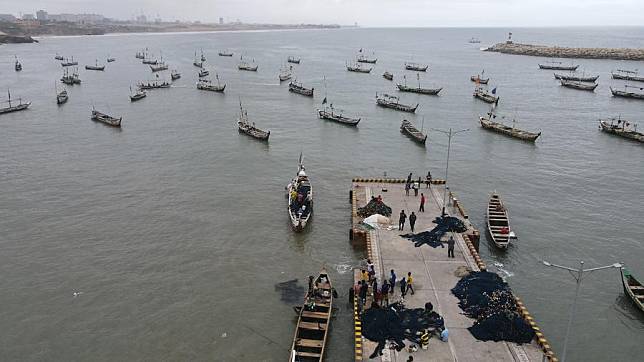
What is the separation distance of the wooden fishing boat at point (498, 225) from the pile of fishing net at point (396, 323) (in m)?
12.3

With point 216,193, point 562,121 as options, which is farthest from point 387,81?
point 216,193

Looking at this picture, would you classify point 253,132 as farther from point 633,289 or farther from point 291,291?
point 633,289

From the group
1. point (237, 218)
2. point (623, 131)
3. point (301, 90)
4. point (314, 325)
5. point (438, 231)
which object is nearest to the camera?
point (314, 325)

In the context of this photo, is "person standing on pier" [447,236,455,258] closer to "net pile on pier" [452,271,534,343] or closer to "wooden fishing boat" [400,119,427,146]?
"net pile on pier" [452,271,534,343]

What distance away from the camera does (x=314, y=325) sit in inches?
930

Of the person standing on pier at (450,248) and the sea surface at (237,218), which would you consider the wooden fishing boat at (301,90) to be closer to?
the sea surface at (237,218)

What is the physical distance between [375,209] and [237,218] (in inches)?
466

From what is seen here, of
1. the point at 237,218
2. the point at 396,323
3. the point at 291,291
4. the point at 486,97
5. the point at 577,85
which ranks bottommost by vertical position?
the point at 291,291

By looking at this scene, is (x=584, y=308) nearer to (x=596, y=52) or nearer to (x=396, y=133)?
(x=396, y=133)

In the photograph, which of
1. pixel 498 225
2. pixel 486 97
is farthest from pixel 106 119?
pixel 486 97

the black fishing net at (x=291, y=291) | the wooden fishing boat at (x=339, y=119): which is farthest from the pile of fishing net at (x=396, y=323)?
the wooden fishing boat at (x=339, y=119)

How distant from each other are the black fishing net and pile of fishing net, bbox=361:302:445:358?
6099 mm

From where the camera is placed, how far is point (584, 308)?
27344 mm

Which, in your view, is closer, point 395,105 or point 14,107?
point 14,107
